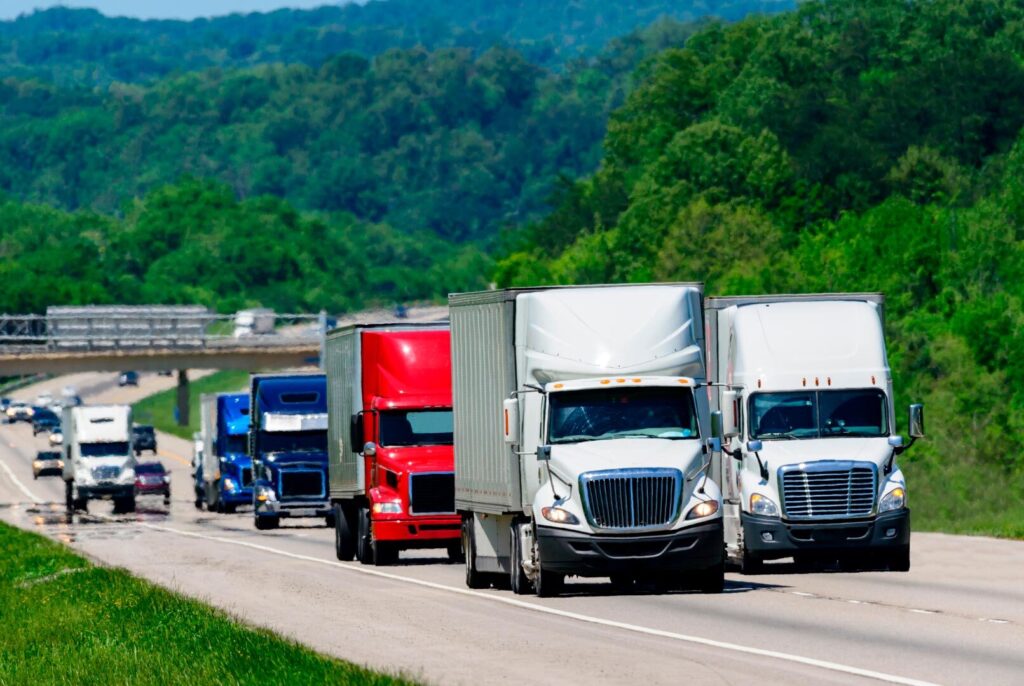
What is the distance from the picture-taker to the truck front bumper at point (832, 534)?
28766 millimetres

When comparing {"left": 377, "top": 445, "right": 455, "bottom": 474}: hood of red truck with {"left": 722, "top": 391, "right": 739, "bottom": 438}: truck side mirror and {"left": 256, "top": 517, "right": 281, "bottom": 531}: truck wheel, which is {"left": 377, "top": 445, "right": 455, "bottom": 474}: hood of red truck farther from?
{"left": 256, "top": 517, "right": 281, "bottom": 531}: truck wheel

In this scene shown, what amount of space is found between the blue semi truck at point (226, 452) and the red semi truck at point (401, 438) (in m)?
25.6

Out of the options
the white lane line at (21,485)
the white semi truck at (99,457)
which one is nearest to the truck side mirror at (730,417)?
the white semi truck at (99,457)

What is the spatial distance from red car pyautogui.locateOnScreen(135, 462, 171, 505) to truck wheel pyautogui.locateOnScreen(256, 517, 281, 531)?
2410 centimetres

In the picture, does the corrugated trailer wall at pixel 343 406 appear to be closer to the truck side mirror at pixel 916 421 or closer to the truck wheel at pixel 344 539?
the truck wheel at pixel 344 539

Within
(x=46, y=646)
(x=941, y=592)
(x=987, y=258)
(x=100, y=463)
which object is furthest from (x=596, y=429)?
Result: (x=987, y=258)

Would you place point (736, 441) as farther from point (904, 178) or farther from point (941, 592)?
point (904, 178)

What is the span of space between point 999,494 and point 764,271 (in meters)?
44.5

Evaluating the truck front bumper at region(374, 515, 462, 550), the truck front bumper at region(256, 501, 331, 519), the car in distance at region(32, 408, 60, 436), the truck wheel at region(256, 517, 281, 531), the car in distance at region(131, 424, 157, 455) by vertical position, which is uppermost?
the car in distance at region(32, 408, 60, 436)

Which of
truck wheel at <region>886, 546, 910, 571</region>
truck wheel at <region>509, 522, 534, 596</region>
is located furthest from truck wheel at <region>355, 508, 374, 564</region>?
truck wheel at <region>886, 546, 910, 571</region>

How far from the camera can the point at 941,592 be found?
26.0 meters

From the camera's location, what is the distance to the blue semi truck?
62281 mm

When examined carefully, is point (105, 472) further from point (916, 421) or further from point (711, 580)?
point (711, 580)

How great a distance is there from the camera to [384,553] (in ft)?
114
